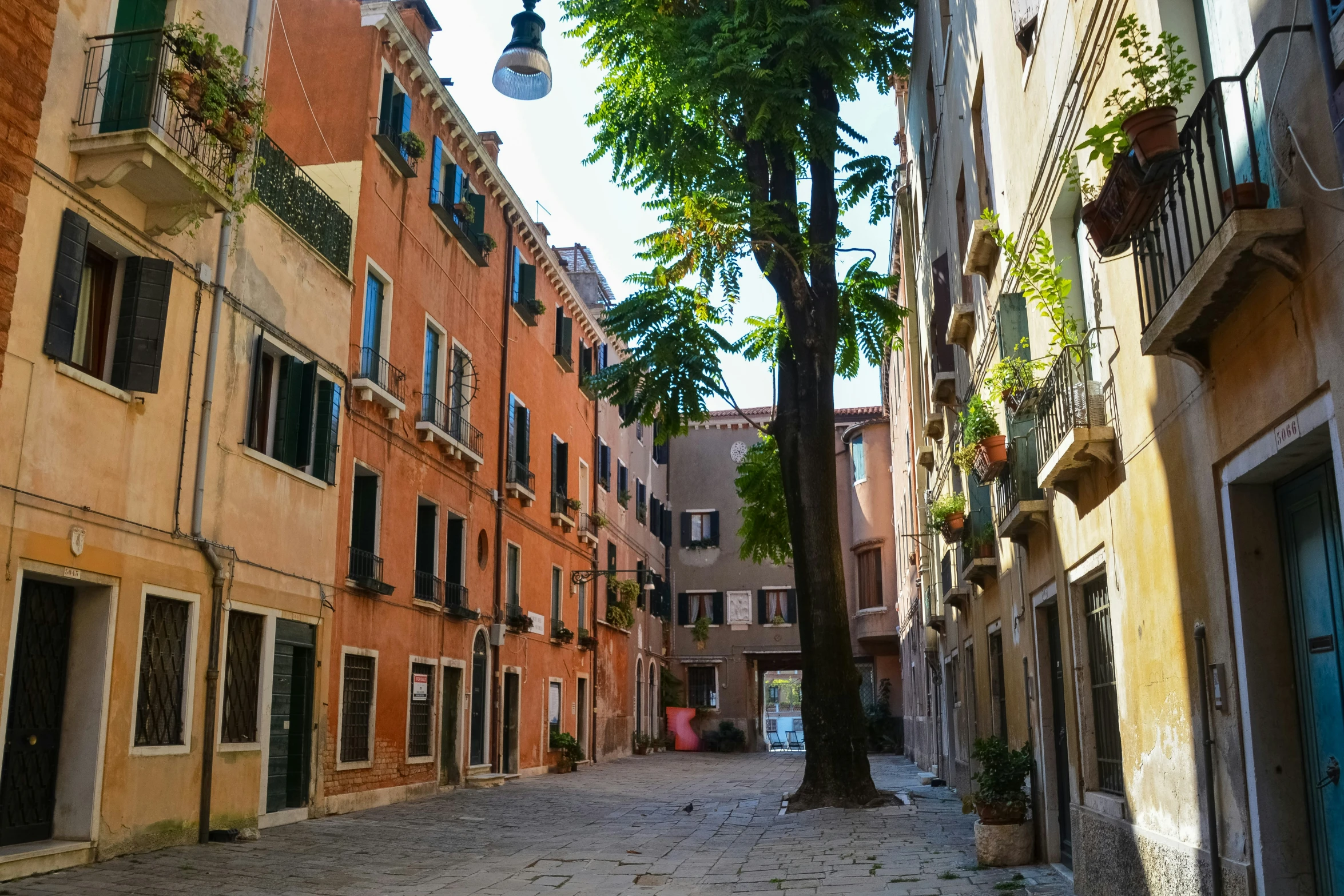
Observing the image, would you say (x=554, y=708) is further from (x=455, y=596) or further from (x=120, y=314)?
(x=120, y=314)

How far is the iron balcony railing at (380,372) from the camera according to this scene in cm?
1558

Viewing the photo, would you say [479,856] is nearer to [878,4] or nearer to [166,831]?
[166,831]

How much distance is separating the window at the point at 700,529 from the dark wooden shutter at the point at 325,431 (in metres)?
27.6

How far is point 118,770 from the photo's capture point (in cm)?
977

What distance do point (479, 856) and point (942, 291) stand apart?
9.31 meters

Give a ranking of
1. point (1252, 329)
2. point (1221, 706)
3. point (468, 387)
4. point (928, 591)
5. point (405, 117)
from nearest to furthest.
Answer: point (1252, 329)
point (1221, 706)
point (405, 117)
point (468, 387)
point (928, 591)

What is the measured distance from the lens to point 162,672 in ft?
34.8

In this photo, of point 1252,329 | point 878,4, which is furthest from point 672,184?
point 1252,329

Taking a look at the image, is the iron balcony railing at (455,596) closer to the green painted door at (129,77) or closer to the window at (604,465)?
the green painted door at (129,77)

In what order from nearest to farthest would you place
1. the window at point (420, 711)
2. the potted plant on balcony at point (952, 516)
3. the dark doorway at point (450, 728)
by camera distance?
1. the potted plant on balcony at point (952, 516)
2. the window at point (420, 711)
3. the dark doorway at point (450, 728)

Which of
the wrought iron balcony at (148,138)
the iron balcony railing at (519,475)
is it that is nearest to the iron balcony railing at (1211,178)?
the wrought iron balcony at (148,138)

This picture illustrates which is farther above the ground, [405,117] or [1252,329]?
[405,117]

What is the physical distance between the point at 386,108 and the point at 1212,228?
1431cm

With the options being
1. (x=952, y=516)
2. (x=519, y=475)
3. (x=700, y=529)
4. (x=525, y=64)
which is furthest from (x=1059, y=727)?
(x=700, y=529)
